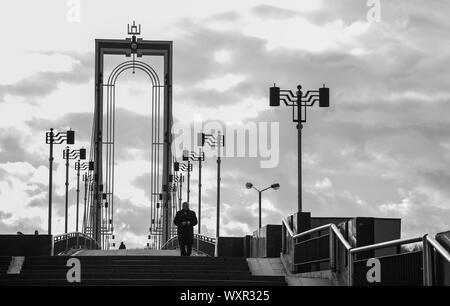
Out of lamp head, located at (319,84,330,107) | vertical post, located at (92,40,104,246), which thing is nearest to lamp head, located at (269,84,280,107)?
lamp head, located at (319,84,330,107)

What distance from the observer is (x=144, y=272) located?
20.9 metres

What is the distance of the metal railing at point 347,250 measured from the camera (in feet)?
39.3

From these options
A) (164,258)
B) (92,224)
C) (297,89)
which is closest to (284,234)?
(164,258)

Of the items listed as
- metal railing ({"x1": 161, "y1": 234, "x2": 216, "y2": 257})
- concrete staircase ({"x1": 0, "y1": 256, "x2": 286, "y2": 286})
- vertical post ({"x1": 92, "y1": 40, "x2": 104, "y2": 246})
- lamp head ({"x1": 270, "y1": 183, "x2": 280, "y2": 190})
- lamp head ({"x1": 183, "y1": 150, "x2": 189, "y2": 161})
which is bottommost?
concrete staircase ({"x1": 0, "y1": 256, "x2": 286, "y2": 286})

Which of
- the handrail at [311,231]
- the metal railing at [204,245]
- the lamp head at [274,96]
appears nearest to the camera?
the handrail at [311,231]

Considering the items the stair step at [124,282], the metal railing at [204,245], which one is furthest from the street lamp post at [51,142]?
the stair step at [124,282]

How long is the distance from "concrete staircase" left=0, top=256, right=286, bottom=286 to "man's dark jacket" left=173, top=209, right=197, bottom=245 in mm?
3887

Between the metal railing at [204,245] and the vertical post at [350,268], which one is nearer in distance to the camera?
the vertical post at [350,268]

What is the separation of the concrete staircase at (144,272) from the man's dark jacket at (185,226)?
12.8 feet

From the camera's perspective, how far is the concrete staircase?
17.7 m

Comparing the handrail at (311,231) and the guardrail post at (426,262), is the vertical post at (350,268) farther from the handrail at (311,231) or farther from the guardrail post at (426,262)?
the guardrail post at (426,262)

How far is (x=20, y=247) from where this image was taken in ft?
92.0

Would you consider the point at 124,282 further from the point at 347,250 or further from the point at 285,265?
the point at 285,265

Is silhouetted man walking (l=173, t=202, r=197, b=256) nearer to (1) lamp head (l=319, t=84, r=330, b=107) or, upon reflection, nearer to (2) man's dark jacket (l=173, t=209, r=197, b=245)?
(2) man's dark jacket (l=173, t=209, r=197, b=245)
